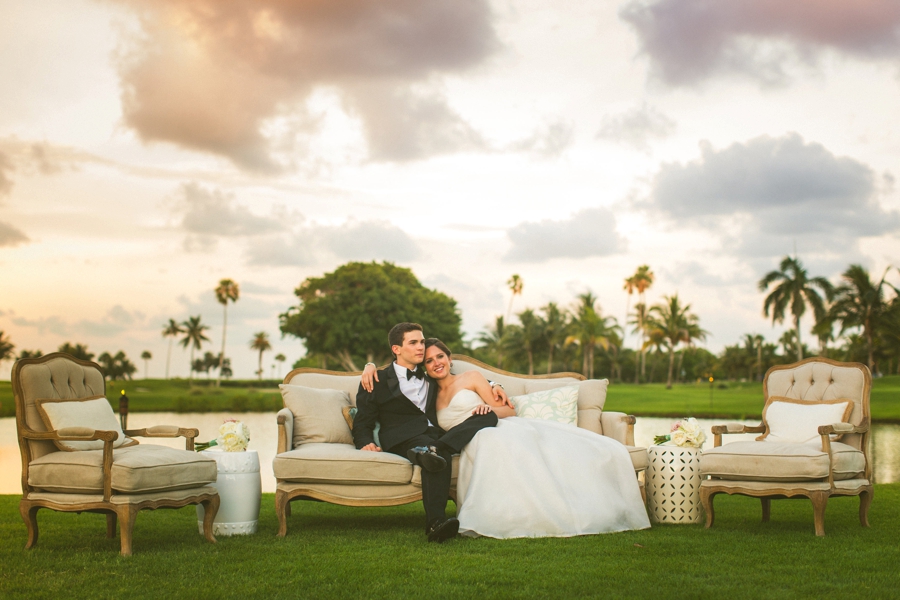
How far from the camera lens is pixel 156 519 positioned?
6.08 m

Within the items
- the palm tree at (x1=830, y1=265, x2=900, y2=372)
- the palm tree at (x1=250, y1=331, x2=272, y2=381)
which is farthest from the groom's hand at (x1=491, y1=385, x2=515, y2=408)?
the palm tree at (x1=250, y1=331, x2=272, y2=381)

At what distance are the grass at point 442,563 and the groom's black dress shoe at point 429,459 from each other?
0.50 meters

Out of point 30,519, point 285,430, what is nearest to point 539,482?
point 285,430

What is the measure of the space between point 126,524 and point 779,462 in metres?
4.49

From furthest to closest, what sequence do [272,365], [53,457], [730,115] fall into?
[272,365] < [730,115] < [53,457]

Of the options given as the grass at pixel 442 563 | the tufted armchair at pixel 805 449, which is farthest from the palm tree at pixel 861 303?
the grass at pixel 442 563

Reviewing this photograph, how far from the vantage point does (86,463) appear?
4.52 metres

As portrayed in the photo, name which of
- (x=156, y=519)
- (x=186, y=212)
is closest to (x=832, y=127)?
(x=156, y=519)

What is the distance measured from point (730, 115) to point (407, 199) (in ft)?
27.2

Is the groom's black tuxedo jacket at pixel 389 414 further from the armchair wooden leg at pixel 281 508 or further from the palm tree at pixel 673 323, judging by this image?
the palm tree at pixel 673 323

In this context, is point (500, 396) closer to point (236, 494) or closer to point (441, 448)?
point (441, 448)

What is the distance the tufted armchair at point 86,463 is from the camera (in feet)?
14.6

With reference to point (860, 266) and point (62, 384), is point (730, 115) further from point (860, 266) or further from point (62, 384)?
point (860, 266)

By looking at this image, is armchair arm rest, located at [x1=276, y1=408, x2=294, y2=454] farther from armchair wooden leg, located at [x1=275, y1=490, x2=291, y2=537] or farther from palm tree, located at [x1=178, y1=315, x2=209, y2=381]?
palm tree, located at [x1=178, y1=315, x2=209, y2=381]
